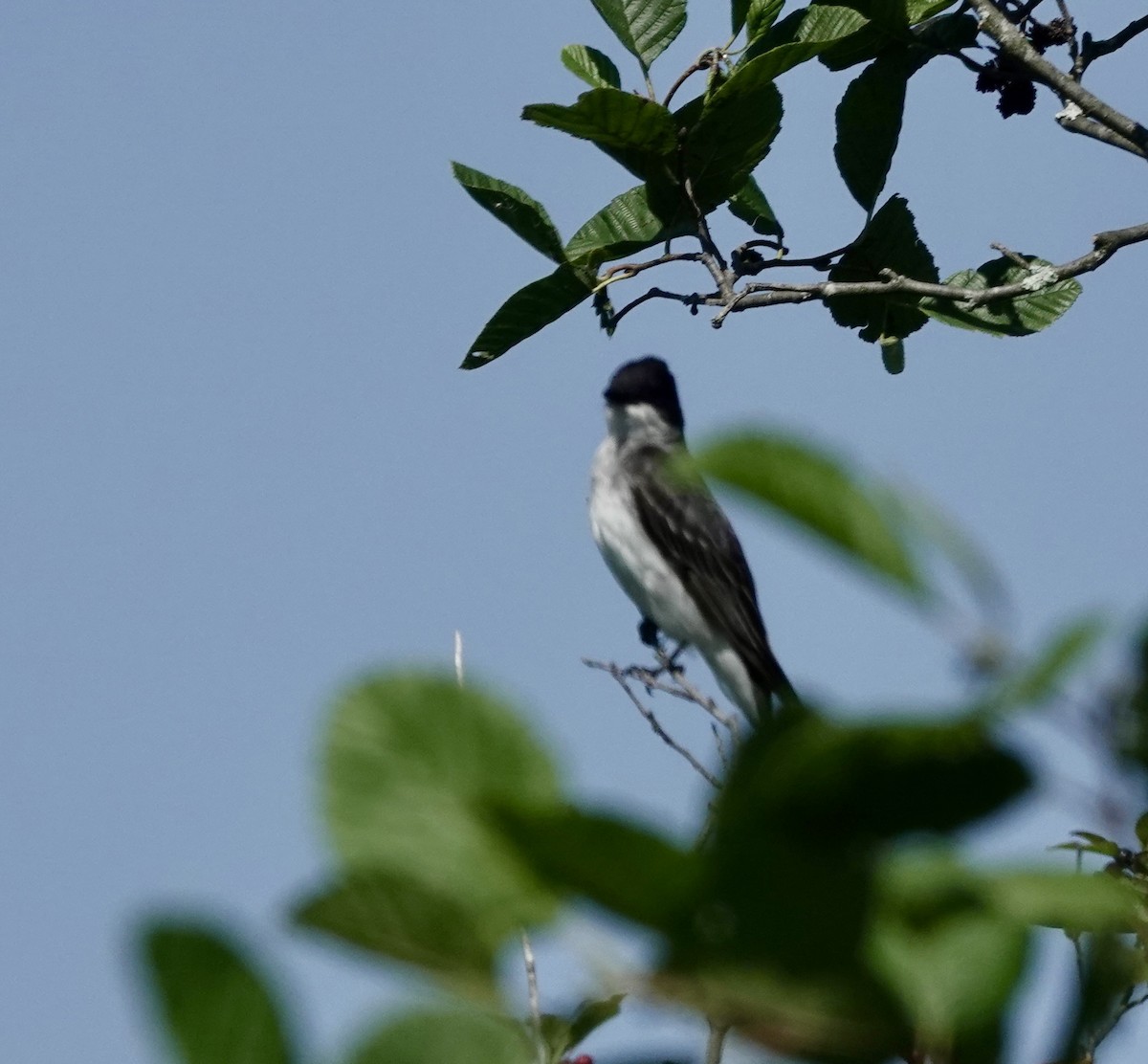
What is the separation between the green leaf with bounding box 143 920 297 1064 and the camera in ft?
2.36

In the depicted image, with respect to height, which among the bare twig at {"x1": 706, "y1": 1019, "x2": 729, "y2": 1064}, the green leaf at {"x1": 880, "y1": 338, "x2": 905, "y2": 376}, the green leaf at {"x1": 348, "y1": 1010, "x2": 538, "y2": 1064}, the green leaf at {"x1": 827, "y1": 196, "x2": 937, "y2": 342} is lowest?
the bare twig at {"x1": 706, "y1": 1019, "x2": 729, "y2": 1064}

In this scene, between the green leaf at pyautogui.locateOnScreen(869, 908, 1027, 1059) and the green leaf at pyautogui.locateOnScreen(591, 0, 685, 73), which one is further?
the green leaf at pyautogui.locateOnScreen(591, 0, 685, 73)

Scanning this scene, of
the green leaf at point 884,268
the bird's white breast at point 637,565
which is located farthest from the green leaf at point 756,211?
the bird's white breast at point 637,565

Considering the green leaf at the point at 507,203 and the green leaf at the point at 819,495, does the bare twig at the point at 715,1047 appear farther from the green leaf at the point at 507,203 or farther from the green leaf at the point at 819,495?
the green leaf at the point at 507,203

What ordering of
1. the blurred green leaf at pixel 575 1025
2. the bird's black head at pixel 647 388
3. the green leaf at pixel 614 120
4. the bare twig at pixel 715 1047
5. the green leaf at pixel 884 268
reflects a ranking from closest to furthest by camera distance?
the blurred green leaf at pixel 575 1025
the bare twig at pixel 715 1047
the green leaf at pixel 614 120
the green leaf at pixel 884 268
the bird's black head at pixel 647 388

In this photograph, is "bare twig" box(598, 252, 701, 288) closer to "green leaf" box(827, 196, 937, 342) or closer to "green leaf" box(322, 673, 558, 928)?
"green leaf" box(827, 196, 937, 342)

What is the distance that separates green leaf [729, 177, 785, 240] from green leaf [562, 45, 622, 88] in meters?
0.47

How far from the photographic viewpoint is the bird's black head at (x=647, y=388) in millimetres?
8078

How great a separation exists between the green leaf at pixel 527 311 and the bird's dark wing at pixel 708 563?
2615mm

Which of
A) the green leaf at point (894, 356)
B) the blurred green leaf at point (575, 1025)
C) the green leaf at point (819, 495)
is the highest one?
the green leaf at point (894, 356)

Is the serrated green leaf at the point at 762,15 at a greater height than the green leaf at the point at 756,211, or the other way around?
the serrated green leaf at the point at 762,15

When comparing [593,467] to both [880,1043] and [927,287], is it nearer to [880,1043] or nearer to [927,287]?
[927,287]

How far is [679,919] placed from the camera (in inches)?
28.6

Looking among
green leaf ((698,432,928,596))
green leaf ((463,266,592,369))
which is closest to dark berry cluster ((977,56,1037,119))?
green leaf ((463,266,592,369))
